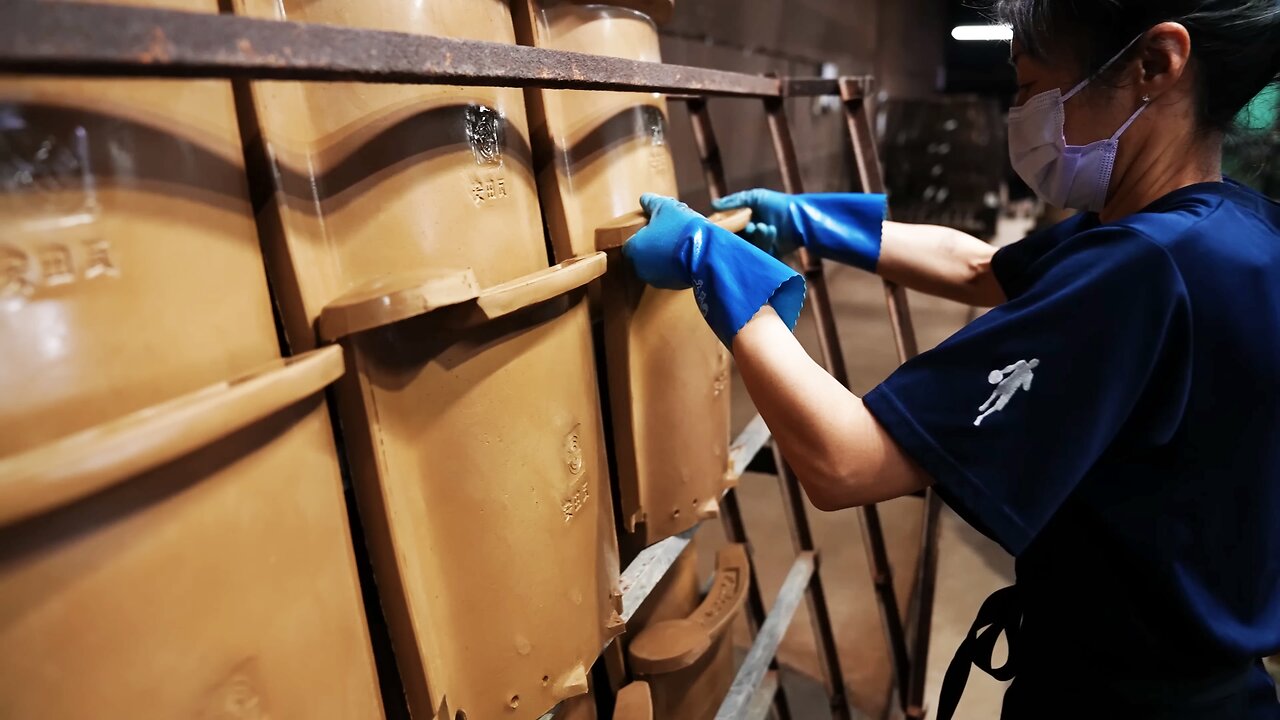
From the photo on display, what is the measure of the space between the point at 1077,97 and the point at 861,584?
2337 millimetres

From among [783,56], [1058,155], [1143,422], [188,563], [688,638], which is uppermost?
[783,56]

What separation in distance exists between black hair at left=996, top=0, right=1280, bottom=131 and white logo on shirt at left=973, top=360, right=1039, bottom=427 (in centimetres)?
42

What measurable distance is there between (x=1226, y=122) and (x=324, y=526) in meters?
1.13

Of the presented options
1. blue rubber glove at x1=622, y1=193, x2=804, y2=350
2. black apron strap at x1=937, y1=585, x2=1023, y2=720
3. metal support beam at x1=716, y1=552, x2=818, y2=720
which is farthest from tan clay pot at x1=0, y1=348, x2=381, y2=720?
black apron strap at x1=937, y1=585, x2=1023, y2=720

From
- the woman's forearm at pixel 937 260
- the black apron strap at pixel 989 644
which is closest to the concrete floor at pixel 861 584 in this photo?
the black apron strap at pixel 989 644

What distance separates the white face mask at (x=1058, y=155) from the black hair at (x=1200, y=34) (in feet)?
0.14

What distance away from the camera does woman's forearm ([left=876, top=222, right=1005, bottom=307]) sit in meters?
1.40

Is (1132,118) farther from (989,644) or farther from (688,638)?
(688,638)

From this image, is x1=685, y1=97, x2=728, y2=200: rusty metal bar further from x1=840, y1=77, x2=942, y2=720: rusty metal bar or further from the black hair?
the black hair

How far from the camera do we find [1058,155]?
989 millimetres

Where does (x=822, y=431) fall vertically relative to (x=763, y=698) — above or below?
above

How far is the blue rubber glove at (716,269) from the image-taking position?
87 cm

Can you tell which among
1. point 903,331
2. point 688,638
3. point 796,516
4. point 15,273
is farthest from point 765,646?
point 15,273

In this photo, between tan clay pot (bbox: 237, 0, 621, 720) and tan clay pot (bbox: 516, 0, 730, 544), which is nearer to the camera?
tan clay pot (bbox: 237, 0, 621, 720)
